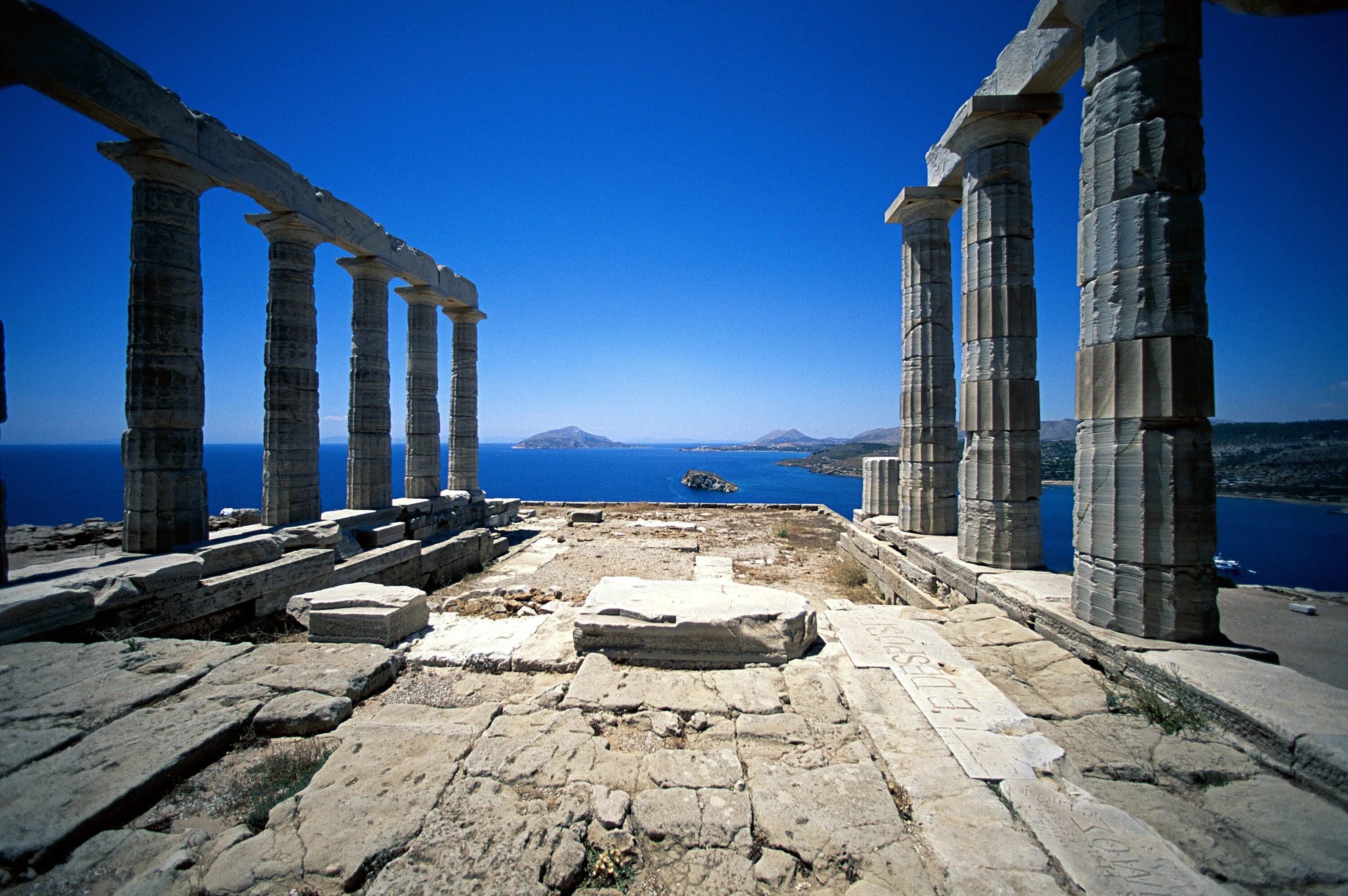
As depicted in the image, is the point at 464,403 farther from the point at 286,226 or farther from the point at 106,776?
the point at 106,776

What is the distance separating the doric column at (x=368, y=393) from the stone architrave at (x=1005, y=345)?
1115cm

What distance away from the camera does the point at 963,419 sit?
323 inches

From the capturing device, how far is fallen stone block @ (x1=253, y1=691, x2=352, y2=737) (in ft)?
12.8

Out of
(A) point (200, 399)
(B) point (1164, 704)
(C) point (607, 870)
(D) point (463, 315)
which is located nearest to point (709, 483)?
(D) point (463, 315)

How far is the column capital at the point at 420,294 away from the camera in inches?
531

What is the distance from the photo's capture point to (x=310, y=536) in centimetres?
882

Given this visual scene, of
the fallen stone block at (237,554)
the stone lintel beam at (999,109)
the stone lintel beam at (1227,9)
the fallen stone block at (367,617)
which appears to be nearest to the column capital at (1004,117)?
the stone lintel beam at (999,109)

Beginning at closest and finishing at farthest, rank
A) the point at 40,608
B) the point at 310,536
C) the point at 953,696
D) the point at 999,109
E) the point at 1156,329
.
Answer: the point at 953,696 → the point at 1156,329 → the point at 40,608 → the point at 999,109 → the point at 310,536

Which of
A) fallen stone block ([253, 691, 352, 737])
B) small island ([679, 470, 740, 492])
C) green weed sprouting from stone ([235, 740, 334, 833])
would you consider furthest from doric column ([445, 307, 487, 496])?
small island ([679, 470, 740, 492])

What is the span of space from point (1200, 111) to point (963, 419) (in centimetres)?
420

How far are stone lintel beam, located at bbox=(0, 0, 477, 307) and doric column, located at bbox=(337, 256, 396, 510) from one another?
1.10 metres

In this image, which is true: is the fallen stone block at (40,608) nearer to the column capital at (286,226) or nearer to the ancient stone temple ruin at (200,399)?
the ancient stone temple ruin at (200,399)

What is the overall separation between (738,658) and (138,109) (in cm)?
997

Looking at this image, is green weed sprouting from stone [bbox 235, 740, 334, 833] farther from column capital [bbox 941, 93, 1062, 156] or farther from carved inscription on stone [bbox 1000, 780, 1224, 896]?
column capital [bbox 941, 93, 1062, 156]
